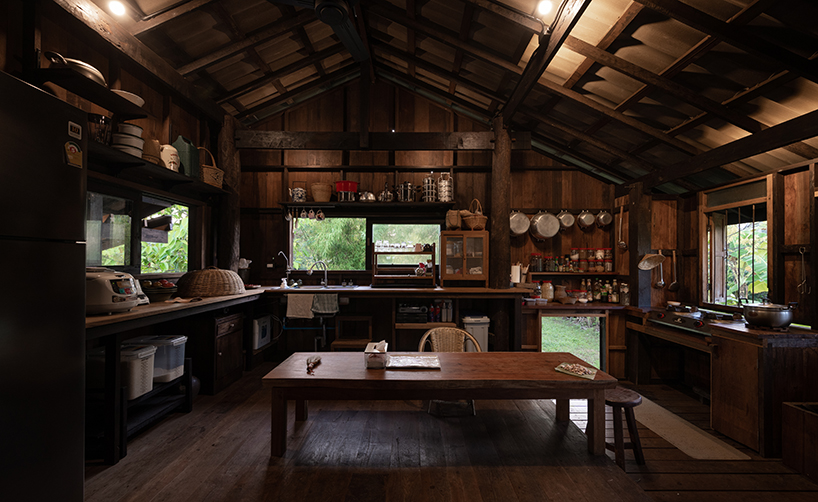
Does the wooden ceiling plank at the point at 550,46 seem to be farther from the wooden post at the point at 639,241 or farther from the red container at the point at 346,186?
the red container at the point at 346,186

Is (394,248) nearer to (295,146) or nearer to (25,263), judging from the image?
(295,146)

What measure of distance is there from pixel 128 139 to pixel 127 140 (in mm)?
13

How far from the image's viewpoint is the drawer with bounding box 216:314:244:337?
4.05 m

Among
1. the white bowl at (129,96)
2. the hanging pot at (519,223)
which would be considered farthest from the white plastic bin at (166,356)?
the hanging pot at (519,223)

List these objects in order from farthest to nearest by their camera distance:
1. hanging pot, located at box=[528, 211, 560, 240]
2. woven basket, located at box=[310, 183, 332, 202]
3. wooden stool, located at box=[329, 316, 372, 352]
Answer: hanging pot, located at box=[528, 211, 560, 240]
woven basket, located at box=[310, 183, 332, 202]
wooden stool, located at box=[329, 316, 372, 352]

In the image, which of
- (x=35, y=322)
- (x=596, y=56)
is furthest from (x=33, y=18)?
(x=596, y=56)

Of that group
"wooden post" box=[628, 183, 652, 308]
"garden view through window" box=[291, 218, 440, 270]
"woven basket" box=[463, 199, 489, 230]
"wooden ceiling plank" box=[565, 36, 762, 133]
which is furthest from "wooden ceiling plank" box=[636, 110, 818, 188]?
"garden view through window" box=[291, 218, 440, 270]

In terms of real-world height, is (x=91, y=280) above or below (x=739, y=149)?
below

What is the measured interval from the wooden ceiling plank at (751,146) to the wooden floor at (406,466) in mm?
2730

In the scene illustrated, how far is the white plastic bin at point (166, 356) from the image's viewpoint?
3.27m

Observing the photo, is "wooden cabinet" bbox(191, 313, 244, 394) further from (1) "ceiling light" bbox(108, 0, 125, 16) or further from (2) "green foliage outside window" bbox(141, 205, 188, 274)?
(1) "ceiling light" bbox(108, 0, 125, 16)

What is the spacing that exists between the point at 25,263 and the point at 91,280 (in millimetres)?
1140

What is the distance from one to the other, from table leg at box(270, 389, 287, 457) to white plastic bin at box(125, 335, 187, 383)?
1.42m

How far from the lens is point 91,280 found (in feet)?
8.63
